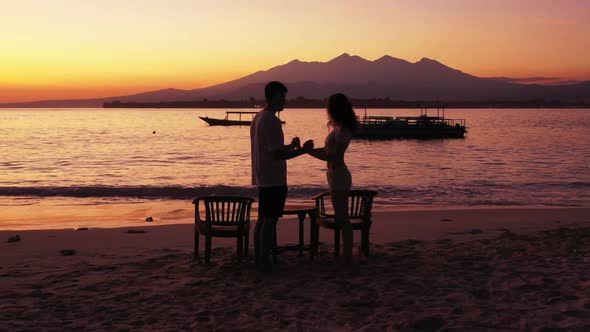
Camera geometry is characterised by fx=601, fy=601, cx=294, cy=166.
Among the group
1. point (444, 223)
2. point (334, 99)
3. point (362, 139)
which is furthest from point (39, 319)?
point (362, 139)

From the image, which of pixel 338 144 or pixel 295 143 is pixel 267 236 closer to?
pixel 295 143

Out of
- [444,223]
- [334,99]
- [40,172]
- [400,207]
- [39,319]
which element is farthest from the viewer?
[40,172]

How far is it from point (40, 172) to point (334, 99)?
27.0m

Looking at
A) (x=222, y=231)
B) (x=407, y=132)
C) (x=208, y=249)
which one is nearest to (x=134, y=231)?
(x=208, y=249)

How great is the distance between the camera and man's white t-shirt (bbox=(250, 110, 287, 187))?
20.3 ft

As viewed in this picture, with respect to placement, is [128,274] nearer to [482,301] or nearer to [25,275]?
[25,275]

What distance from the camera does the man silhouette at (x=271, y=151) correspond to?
243 inches

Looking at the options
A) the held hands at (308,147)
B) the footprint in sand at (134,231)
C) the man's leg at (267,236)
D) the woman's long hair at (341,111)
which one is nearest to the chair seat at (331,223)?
the man's leg at (267,236)

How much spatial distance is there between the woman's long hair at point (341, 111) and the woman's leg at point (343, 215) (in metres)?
0.79

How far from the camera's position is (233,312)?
215 inches

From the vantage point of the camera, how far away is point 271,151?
6168 millimetres

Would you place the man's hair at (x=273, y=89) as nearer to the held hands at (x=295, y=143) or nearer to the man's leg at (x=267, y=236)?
the held hands at (x=295, y=143)

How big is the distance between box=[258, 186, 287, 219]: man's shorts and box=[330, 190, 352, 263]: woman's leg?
0.70 metres

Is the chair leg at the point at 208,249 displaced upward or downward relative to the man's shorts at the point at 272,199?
downward
